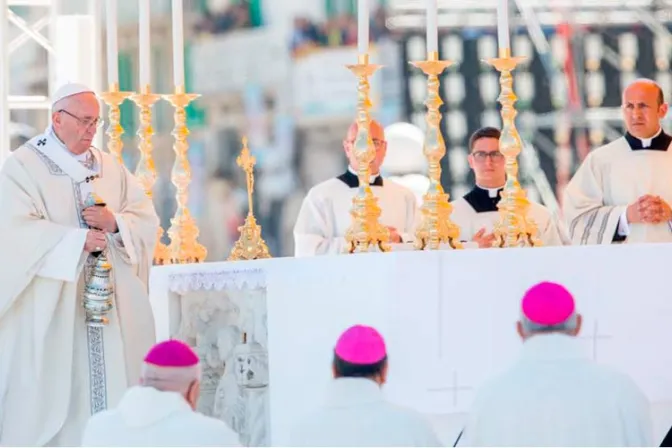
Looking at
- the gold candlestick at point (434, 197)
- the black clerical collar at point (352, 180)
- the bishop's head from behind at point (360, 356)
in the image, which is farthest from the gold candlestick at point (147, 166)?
the bishop's head from behind at point (360, 356)

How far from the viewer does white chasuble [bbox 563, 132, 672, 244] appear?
7008 mm

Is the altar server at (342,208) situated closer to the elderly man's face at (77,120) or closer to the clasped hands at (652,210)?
the clasped hands at (652,210)

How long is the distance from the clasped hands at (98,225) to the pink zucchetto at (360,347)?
7.15 feet

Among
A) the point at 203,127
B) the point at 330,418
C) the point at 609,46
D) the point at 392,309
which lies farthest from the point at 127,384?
the point at 609,46

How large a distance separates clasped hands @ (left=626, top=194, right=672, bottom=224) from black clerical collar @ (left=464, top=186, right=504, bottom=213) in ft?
3.82

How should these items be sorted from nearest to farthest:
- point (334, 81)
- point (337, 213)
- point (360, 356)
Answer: point (360, 356), point (337, 213), point (334, 81)

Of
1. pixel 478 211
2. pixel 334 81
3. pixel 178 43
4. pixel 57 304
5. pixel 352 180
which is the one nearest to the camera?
pixel 57 304

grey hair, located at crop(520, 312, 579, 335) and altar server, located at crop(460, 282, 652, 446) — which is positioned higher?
grey hair, located at crop(520, 312, 579, 335)

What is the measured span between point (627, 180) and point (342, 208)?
1.45 m

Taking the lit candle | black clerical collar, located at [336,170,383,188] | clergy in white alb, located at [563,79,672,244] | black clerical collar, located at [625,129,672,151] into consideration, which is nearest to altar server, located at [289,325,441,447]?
clergy in white alb, located at [563,79,672,244]

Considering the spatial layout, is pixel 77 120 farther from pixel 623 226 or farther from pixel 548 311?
pixel 548 311

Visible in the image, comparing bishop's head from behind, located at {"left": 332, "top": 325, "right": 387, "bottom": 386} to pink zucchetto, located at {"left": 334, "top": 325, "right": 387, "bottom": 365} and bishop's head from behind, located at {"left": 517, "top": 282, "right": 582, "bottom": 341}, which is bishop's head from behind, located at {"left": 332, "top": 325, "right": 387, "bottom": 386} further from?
bishop's head from behind, located at {"left": 517, "top": 282, "right": 582, "bottom": 341}

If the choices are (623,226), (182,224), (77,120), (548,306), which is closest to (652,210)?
(623,226)

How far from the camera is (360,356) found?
445cm
